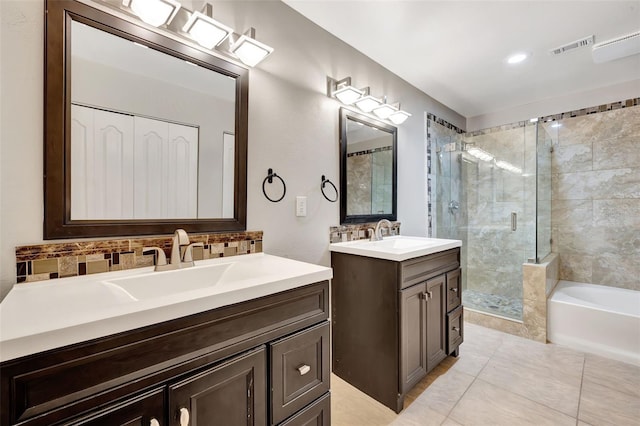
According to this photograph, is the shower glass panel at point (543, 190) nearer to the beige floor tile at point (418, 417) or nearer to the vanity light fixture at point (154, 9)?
the beige floor tile at point (418, 417)

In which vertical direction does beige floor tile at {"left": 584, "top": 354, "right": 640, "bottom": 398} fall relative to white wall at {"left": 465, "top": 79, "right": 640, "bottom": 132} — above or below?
below

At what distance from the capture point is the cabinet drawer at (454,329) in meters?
1.96

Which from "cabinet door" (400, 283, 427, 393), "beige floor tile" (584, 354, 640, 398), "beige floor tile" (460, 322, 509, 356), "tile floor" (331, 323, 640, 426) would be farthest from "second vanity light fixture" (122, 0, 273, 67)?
"beige floor tile" (584, 354, 640, 398)

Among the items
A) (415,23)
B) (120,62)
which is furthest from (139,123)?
(415,23)

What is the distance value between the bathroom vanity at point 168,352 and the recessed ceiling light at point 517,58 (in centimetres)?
240

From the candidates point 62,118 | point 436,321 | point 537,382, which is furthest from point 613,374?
point 62,118

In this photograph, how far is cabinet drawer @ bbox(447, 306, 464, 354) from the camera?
1.96 meters

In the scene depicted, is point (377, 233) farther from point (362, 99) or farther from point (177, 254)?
point (177, 254)

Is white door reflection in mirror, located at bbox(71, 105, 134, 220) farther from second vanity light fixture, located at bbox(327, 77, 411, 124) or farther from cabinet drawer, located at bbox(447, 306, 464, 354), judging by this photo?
cabinet drawer, located at bbox(447, 306, 464, 354)

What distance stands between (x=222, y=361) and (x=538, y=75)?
3298 millimetres

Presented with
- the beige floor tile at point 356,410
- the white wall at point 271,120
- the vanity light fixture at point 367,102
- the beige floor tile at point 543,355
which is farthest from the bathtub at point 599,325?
the vanity light fixture at point 367,102

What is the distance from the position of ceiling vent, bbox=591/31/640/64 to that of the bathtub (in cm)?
194

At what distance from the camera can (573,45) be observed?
2018 mm

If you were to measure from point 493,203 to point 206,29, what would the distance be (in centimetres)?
323
